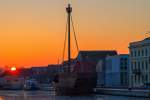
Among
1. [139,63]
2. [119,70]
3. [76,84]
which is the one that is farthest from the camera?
[119,70]

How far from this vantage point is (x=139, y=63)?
5664 inches

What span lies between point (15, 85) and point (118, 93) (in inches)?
3798

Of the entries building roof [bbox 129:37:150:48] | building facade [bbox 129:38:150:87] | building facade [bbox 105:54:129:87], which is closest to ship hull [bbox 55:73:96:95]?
building facade [bbox 129:38:150:87]

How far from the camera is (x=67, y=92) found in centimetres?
9938

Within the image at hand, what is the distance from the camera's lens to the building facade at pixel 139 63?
138 m

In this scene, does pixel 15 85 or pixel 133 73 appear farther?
pixel 15 85

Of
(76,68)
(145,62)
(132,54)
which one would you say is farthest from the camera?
(132,54)

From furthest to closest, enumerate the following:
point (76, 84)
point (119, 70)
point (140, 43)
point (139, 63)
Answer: point (119, 70), point (139, 63), point (140, 43), point (76, 84)

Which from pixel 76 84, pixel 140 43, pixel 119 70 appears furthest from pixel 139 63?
pixel 76 84

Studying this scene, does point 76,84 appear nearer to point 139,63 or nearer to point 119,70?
point 139,63

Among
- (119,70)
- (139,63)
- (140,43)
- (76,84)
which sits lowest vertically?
(76,84)

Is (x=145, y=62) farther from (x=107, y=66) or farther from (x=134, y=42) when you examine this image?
(x=107, y=66)

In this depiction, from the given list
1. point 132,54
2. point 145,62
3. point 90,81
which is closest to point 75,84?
point 90,81

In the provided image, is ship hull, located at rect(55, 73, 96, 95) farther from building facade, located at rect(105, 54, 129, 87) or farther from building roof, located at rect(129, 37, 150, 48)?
building facade, located at rect(105, 54, 129, 87)
